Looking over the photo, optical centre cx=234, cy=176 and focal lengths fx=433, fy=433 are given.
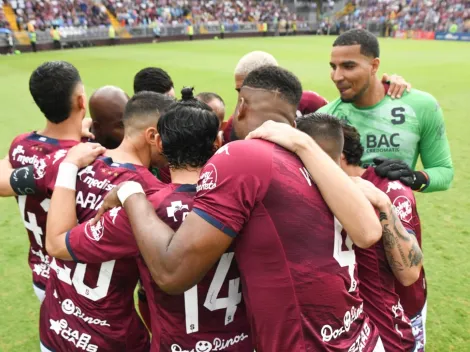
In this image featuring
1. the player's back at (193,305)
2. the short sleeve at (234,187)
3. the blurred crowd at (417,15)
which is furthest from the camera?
the blurred crowd at (417,15)

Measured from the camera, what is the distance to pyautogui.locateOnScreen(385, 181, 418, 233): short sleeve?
2318 mm

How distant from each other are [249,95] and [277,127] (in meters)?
0.29

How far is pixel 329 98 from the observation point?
1244cm

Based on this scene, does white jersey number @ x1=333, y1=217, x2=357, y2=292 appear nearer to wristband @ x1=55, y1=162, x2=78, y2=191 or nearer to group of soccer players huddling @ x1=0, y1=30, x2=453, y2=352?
group of soccer players huddling @ x1=0, y1=30, x2=453, y2=352

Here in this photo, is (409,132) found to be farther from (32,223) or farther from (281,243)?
(32,223)

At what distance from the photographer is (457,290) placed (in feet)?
14.3

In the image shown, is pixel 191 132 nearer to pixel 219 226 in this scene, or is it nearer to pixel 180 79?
pixel 219 226

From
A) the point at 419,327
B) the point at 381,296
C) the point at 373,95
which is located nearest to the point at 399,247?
the point at 381,296

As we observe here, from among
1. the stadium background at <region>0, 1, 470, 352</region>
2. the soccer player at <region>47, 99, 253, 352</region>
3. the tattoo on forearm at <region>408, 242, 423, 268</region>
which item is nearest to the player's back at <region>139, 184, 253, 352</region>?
the soccer player at <region>47, 99, 253, 352</region>

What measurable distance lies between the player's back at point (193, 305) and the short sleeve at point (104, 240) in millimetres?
123

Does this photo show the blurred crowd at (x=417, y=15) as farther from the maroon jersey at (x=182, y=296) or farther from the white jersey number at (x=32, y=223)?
the maroon jersey at (x=182, y=296)

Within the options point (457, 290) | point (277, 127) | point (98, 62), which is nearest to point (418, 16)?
point (98, 62)

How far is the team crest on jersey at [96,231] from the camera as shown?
80.4 inches

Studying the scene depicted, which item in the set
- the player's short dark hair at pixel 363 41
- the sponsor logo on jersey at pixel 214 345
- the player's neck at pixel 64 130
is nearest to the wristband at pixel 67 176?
the player's neck at pixel 64 130
